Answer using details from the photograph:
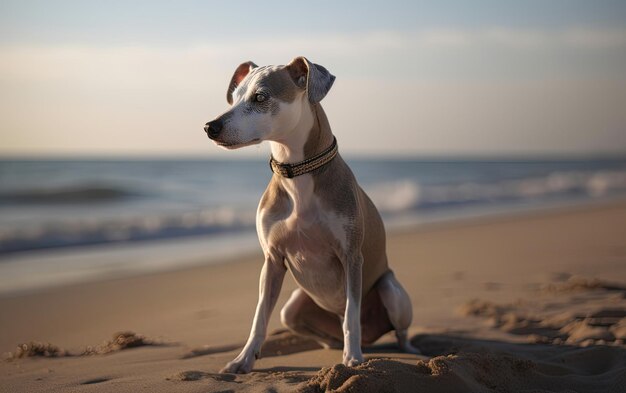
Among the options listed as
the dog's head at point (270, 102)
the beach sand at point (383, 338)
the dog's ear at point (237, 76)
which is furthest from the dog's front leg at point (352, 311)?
the dog's ear at point (237, 76)

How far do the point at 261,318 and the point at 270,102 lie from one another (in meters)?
1.19

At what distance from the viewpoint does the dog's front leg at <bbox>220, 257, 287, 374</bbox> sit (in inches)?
148

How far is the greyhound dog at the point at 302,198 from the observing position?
3.49m

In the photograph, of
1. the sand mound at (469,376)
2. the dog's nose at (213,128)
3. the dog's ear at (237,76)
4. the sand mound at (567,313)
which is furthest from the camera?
the sand mound at (567,313)

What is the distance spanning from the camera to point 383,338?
495cm

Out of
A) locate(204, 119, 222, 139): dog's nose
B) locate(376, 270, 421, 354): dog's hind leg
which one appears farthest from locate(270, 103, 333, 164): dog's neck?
locate(376, 270, 421, 354): dog's hind leg

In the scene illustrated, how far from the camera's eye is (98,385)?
353cm

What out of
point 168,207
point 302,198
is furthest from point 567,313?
point 168,207

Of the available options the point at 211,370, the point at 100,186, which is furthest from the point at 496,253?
→ the point at 100,186

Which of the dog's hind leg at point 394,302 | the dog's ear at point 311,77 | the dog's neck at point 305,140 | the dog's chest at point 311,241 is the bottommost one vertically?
the dog's hind leg at point 394,302

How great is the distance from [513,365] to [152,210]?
1159 centimetres

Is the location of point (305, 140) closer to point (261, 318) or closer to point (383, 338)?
point (261, 318)

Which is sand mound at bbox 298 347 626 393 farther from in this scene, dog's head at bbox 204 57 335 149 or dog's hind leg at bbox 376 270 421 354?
dog's head at bbox 204 57 335 149

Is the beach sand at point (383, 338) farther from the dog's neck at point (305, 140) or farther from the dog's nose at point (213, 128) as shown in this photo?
the dog's nose at point (213, 128)
